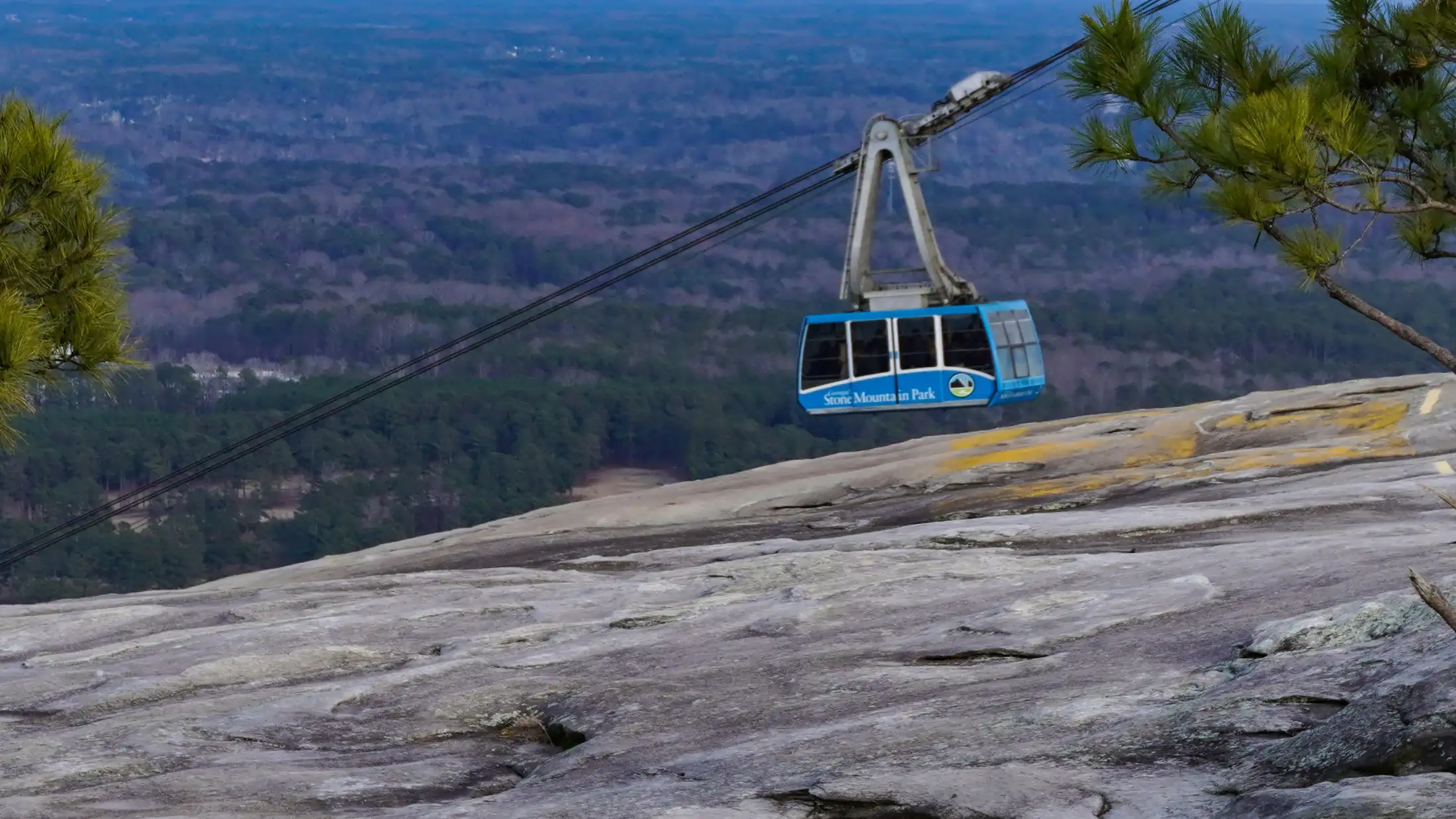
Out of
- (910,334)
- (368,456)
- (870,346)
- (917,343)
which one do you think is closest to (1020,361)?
(917,343)

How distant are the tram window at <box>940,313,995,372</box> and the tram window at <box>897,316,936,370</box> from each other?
20 centimetres

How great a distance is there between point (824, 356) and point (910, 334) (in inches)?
56.6

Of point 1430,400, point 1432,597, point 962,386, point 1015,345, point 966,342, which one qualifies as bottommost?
point 1430,400

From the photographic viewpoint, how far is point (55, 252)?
13.6m

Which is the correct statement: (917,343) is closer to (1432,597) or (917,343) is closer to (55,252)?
(55,252)

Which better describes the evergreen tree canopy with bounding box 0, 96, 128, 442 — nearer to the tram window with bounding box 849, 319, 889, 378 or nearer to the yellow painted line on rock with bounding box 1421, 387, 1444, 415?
the tram window with bounding box 849, 319, 889, 378

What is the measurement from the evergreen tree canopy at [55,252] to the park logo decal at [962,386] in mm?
16089

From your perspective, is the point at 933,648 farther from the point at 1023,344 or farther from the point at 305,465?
the point at 305,465

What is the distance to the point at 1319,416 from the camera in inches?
945

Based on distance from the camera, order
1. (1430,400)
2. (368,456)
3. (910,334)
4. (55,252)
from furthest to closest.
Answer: (368,456)
(910,334)
(1430,400)
(55,252)

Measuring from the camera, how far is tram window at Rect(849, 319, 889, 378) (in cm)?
2845

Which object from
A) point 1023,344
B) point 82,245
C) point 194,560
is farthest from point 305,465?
point 82,245

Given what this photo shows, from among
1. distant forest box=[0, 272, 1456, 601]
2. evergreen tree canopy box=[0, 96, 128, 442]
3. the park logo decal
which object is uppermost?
evergreen tree canopy box=[0, 96, 128, 442]

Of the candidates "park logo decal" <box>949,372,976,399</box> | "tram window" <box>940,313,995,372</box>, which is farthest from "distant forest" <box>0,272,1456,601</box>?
"tram window" <box>940,313,995,372</box>
